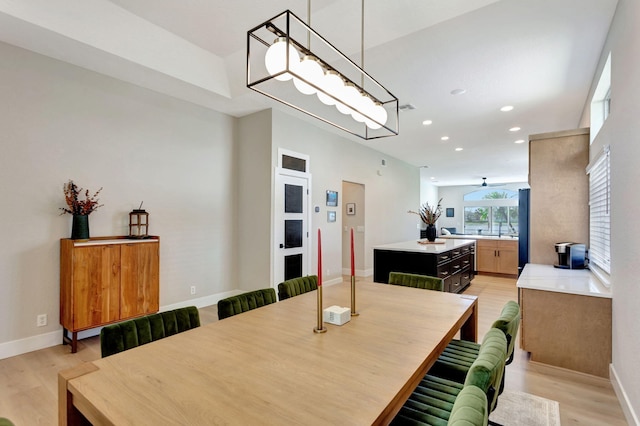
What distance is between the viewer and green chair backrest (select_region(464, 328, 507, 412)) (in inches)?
37.8

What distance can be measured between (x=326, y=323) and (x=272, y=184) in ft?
10.4

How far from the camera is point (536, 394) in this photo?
230 cm

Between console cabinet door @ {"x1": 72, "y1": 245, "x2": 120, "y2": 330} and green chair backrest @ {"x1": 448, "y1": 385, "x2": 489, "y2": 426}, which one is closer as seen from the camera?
green chair backrest @ {"x1": 448, "y1": 385, "x2": 489, "y2": 426}

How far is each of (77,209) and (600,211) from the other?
5.07 metres

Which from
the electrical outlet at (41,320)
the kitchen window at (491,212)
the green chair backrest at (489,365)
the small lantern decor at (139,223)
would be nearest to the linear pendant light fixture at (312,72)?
the green chair backrest at (489,365)

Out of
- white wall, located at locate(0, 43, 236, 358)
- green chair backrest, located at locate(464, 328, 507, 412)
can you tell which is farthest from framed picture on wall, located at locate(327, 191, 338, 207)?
green chair backrest, located at locate(464, 328, 507, 412)

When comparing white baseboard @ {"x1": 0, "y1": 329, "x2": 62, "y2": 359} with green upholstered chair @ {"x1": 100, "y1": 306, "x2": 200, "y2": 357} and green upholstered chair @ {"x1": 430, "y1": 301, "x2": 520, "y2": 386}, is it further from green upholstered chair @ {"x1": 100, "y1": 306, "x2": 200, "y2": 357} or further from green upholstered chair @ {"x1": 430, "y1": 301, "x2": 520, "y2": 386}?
green upholstered chair @ {"x1": 430, "y1": 301, "x2": 520, "y2": 386}

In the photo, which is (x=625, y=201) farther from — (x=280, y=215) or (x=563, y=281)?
(x=280, y=215)

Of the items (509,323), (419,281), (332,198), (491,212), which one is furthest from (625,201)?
(491,212)

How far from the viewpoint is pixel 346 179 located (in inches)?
246

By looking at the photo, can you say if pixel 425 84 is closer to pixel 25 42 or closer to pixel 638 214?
pixel 638 214

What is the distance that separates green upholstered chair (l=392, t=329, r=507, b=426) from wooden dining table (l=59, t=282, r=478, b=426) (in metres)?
0.20

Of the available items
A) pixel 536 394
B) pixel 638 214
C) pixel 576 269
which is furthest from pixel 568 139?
pixel 536 394

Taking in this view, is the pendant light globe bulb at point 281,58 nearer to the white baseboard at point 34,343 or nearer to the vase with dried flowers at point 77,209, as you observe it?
the vase with dried flowers at point 77,209
